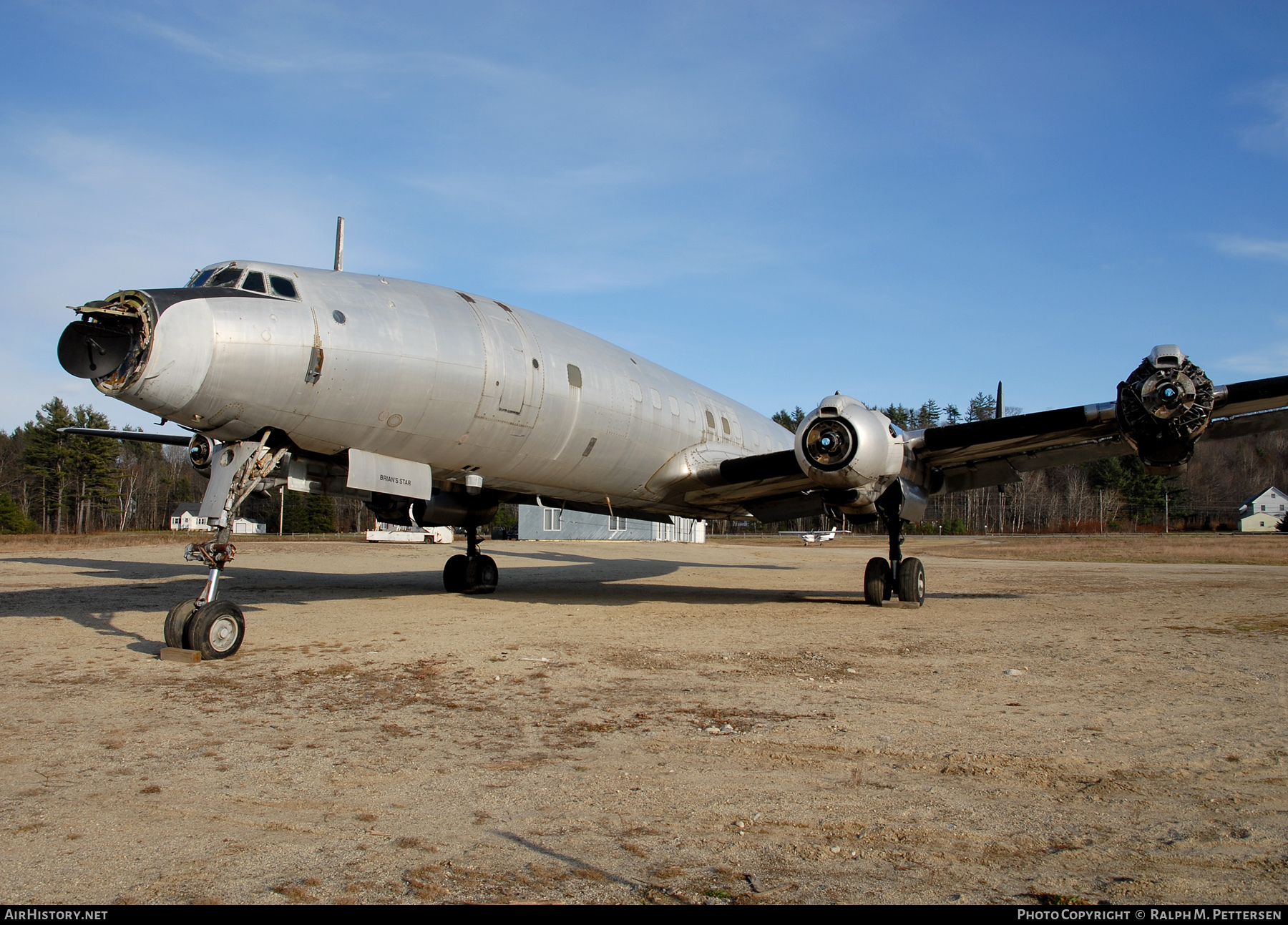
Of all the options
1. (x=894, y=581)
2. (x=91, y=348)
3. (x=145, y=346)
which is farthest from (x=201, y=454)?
(x=894, y=581)

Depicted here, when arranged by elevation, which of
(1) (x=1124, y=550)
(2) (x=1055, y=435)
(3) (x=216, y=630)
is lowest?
(1) (x=1124, y=550)

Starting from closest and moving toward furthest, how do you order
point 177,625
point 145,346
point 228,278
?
point 145,346
point 177,625
point 228,278

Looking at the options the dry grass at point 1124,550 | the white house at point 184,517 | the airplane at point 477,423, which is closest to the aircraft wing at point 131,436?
the airplane at point 477,423

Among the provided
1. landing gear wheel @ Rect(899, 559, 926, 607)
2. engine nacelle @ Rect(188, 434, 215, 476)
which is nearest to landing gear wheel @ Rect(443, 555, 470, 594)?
engine nacelle @ Rect(188, 434, 215, 476)

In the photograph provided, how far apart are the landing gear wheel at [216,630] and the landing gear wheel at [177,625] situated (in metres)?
0.09

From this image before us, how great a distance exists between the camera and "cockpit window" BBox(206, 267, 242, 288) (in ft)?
28.8

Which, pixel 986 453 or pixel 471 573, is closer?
pixel 986 453

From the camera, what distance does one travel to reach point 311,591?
15922 millimetres

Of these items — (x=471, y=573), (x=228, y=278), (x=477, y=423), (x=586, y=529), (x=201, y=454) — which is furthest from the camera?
(x=586, y=529)

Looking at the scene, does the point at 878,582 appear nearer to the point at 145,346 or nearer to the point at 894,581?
the point at 894,581

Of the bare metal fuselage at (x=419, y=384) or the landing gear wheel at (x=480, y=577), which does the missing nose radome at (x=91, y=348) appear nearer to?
the bare metal fuselage at (x=419, y=384)

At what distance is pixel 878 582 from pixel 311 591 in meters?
10.8

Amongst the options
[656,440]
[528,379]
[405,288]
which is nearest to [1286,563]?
[656,440]

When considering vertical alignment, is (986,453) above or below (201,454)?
above
